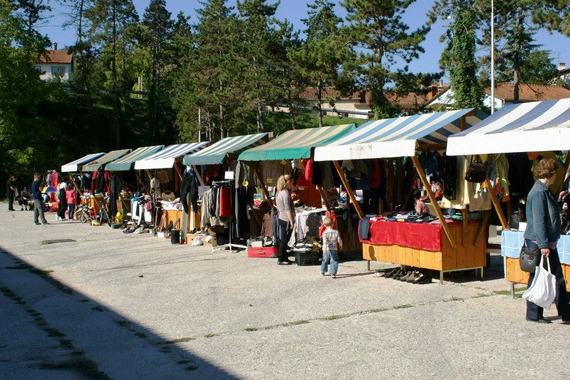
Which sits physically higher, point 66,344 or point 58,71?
point 58,71

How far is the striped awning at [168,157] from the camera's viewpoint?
56.2 ft

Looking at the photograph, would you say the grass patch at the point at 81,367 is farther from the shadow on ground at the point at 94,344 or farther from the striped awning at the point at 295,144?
the striped awning at the point at 295,144

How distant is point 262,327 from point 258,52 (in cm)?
4126

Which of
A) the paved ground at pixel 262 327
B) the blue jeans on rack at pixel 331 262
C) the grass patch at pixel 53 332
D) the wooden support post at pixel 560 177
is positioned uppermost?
the wooden support post at pixel 560 177

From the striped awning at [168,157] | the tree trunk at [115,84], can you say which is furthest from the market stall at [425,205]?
the tree trunk at [115,84]

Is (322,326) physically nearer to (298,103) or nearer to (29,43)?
(298,103)

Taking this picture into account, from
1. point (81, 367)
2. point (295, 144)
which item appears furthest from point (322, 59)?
point (81, 367)

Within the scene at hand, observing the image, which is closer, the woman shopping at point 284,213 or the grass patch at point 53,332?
the grass patch at point 53,332

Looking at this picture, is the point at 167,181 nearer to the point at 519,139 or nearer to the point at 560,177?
the point at 560,177

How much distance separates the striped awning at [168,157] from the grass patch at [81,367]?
11137 mm

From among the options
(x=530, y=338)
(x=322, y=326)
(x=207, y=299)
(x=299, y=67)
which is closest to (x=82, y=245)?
(x=207, y=299)

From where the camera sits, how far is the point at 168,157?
17.4 meters

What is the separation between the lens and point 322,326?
7.25 meters

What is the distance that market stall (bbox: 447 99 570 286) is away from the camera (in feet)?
24.4
